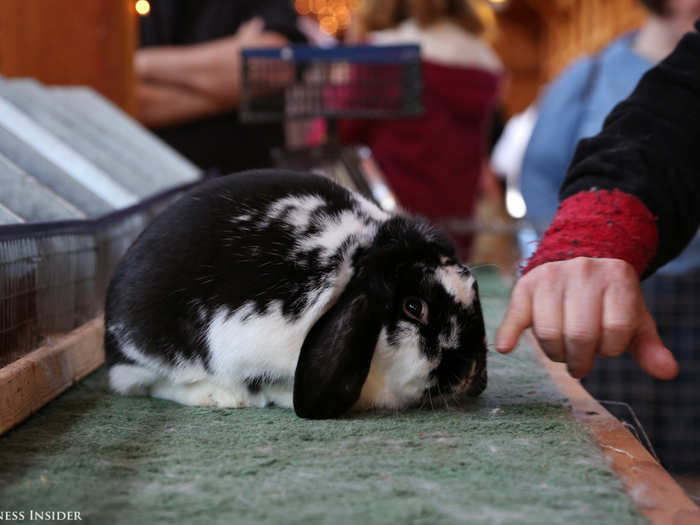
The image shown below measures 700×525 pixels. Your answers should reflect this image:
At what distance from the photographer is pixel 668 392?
2.65 m

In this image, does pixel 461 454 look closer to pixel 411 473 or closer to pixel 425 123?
pixel 411 473

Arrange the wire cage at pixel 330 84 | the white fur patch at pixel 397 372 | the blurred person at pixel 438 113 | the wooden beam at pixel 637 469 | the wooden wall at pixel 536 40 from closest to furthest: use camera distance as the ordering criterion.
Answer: the wooden beam at pixel 637 469 < the white fur patch at pixel 397 372 < the wire cage at pixel 330 84 < the blurred person at pixel 438 113 < the wooden wall at pixel 536 40

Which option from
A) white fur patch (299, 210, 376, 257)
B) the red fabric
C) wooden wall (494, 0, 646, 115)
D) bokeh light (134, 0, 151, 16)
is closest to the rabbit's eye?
white fur patch (299, 210, 376, 257)

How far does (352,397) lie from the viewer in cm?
105

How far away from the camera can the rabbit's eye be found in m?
1.10

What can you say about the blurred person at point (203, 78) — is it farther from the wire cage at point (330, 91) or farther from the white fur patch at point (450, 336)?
the white fur patch at point (450, 336)

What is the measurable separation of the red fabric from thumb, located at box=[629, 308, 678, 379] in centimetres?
230

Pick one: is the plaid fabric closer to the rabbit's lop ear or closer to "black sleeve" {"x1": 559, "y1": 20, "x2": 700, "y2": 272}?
"black sleeve" {"x1": 559, "y1": 20, "x2": 700, "y2": 272}

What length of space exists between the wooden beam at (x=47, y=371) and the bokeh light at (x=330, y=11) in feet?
12.5

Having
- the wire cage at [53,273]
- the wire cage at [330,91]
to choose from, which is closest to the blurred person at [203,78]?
the wire cage at [330,91]

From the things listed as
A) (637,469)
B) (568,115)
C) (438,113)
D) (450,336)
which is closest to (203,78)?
(438,113)

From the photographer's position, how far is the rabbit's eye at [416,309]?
1102mm

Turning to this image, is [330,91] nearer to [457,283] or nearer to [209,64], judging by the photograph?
[209,64]

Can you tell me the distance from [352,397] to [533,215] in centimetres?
196
